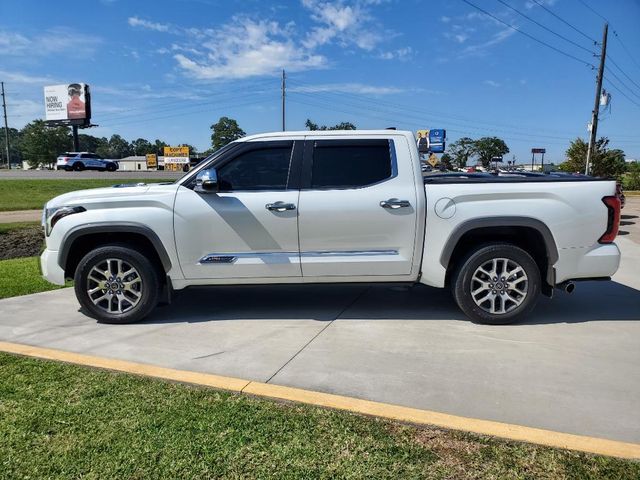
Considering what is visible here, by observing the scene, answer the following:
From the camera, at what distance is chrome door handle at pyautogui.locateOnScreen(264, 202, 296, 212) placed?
4742 mm

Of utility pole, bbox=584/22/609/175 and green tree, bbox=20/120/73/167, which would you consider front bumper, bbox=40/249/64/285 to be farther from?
green tree, bbox=20/120/73/167

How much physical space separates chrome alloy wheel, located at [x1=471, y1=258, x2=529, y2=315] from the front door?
1789 mm

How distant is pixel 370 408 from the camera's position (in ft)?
10.4

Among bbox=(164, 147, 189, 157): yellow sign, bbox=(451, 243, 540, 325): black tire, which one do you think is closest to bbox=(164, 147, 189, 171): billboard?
bbox=(164, 147, 189, 157): yellow sign

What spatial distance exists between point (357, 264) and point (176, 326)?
75.2 inches

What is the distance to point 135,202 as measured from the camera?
4863 millimetres

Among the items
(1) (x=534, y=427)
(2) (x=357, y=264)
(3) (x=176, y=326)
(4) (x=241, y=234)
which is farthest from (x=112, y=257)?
(1) (x=534, y=427)

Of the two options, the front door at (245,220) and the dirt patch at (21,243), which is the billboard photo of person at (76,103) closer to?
the dirt patch at (21,243)

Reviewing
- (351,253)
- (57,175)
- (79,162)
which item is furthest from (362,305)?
(79,162)

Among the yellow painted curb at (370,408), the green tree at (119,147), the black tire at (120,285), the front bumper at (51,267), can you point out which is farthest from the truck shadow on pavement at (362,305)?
the green tree at (119,147)

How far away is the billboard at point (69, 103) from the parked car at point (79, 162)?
16410 millimetres

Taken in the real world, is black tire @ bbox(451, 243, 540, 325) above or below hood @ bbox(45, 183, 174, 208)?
below

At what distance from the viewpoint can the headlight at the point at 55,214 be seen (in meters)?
4.89

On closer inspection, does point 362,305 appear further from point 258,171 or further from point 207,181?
point 207,181
